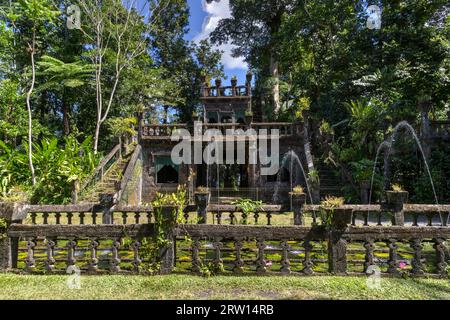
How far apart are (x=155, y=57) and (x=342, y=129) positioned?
61.0ft

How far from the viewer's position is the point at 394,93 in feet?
44.0

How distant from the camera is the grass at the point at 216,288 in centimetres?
369

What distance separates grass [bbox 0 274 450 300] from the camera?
369 cm

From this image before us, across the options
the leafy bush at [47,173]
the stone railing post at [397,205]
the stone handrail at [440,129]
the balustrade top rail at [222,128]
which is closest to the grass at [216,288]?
the stone railing post at [397,205]

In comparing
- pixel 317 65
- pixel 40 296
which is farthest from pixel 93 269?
pixel 317 65

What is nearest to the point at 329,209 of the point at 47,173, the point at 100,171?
the point at 47,173

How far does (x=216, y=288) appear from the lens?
3.94 metres

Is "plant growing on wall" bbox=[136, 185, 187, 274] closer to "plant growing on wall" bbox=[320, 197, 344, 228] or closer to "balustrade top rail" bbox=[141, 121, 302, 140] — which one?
"plant growing on wall" bbox=[320, 197, 344, 228]

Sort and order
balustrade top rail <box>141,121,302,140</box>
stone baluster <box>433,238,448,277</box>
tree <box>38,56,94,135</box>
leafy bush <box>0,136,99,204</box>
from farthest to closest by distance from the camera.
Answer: tree <box>38,56,94,135</box> < balustrade top rail <box>141,121,302,140</box> < leafy bush <box>0,136,99,204</box> < stone baluster <box>433,238,448,277</box>

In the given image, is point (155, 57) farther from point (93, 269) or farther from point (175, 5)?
point (93, 269)

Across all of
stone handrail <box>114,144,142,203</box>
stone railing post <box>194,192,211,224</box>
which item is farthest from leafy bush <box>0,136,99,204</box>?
stone railing post <box>194,192,211,224</box>

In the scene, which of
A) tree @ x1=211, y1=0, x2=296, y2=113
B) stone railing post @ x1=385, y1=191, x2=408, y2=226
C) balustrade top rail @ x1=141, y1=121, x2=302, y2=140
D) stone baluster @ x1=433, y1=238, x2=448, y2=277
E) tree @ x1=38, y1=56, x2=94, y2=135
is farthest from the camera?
tree @ x1=211, y1=0, x2=296, y2=113

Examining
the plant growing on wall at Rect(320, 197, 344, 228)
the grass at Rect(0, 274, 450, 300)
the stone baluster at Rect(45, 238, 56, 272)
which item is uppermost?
the plant growing on wall at Rect(320, 197, 344, 228)

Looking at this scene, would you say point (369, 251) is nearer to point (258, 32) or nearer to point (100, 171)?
point (100, 171)
